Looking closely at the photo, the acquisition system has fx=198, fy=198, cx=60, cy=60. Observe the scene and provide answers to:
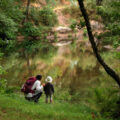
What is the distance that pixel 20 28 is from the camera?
42281 mm

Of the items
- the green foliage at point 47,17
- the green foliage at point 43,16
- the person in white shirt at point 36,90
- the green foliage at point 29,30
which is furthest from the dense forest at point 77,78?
the green foliage at point 47,17

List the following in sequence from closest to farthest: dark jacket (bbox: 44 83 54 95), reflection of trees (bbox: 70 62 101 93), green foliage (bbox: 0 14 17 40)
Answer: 1. dark jacket (bbox: 44 83 54 95)
2. reflection of trees (bbox: 70 62 101 93)
3. green foliage (bbox: 0 14 17 40)

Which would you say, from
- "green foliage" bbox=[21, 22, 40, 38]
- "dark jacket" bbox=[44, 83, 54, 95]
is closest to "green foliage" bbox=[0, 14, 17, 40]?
"green foliage" bbox=[21, 22, 40, 38]

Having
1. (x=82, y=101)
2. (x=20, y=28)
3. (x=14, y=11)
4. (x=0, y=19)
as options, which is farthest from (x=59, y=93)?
(x=20, y=28)

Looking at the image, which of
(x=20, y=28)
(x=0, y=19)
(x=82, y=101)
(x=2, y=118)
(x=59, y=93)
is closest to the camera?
(x=2, y=118)

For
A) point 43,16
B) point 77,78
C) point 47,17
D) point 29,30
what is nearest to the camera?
point 77,78

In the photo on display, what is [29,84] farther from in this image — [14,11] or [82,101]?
[14,11]

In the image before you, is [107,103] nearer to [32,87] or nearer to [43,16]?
[32,87]

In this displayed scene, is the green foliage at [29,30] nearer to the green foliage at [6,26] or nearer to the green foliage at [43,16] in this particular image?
the green foliage at [43,16]

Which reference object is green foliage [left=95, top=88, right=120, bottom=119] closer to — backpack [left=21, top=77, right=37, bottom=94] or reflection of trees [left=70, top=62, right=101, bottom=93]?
backpack [left=21, top=77, right=37, bottom=94]

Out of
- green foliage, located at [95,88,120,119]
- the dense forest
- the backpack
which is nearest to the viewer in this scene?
the dense forest

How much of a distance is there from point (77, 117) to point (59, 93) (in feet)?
18.6

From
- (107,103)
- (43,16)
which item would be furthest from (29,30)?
(107,103)

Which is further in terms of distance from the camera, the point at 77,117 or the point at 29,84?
the point at 29,84
